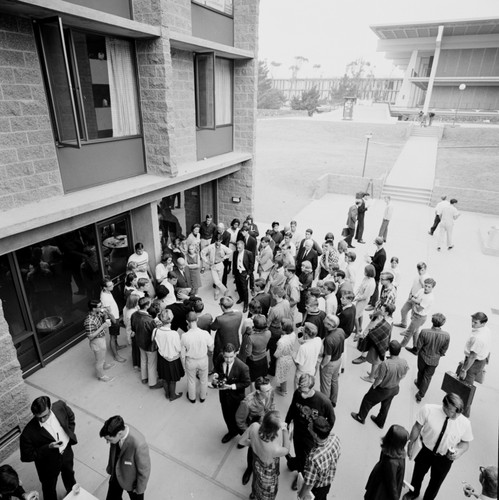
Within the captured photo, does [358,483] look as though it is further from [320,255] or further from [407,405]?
[320,255]

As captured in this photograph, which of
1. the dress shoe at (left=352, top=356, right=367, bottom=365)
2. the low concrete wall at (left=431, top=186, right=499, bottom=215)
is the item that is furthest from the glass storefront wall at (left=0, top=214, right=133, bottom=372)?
the low concrete wall at (left=431, top=186, right=499, bottom=215)

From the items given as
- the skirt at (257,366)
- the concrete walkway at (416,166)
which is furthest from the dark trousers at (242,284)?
the concrete walkway at (416,166)

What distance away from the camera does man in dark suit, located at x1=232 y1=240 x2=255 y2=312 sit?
8.64 m

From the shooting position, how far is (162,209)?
34.2 feet

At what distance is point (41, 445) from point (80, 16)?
5.97 meters

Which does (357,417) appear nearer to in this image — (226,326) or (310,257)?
(226,326)

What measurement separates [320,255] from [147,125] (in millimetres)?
5166

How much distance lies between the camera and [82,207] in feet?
19.9

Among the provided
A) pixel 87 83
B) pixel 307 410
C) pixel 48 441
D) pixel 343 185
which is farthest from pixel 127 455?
pixel 343 185

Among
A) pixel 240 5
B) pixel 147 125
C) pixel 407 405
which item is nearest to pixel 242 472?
pixel 407 405

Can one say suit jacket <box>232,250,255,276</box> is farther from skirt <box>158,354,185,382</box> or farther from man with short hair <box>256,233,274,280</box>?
skirt <box>158,354,185,382</box>

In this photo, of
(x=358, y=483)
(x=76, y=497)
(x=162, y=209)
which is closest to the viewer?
(x=76, y=497)

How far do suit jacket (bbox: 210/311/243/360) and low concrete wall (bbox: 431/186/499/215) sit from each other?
1582cm

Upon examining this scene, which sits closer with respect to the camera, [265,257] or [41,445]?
[41,445]
